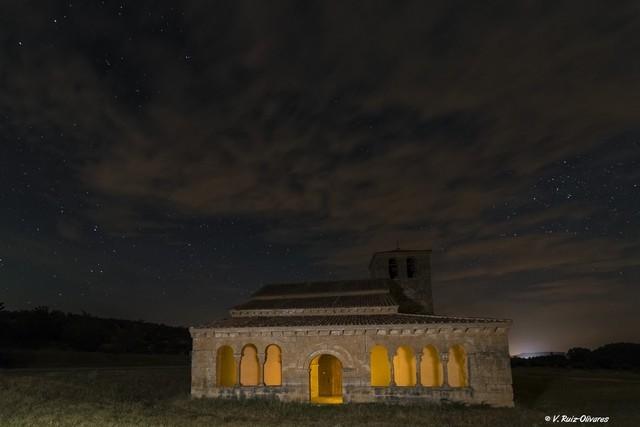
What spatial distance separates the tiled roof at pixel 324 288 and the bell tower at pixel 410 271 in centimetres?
169

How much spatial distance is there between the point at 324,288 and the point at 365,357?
9.75 m

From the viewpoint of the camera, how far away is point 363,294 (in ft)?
91.9

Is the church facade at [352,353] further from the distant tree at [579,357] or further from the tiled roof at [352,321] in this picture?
the distant tree at [579,357]

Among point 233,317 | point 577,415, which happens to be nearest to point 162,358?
point 233,317

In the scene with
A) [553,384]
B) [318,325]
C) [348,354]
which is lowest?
[553,384]

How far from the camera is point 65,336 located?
56.7m

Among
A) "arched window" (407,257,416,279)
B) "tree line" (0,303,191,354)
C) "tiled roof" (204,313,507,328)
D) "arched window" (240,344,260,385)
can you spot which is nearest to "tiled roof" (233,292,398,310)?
"tiled roof" (204,313,507,328)

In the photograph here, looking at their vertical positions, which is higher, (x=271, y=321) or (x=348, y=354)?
(x=271, y=321)

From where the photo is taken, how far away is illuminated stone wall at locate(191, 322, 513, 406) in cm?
1934

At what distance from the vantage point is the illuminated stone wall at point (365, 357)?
1934cm

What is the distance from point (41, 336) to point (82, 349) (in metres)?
7.12

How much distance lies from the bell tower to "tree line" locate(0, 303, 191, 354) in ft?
125

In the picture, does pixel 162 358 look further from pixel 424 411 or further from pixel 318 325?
pixel 424 411

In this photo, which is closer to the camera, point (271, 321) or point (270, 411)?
point (270, 411)
